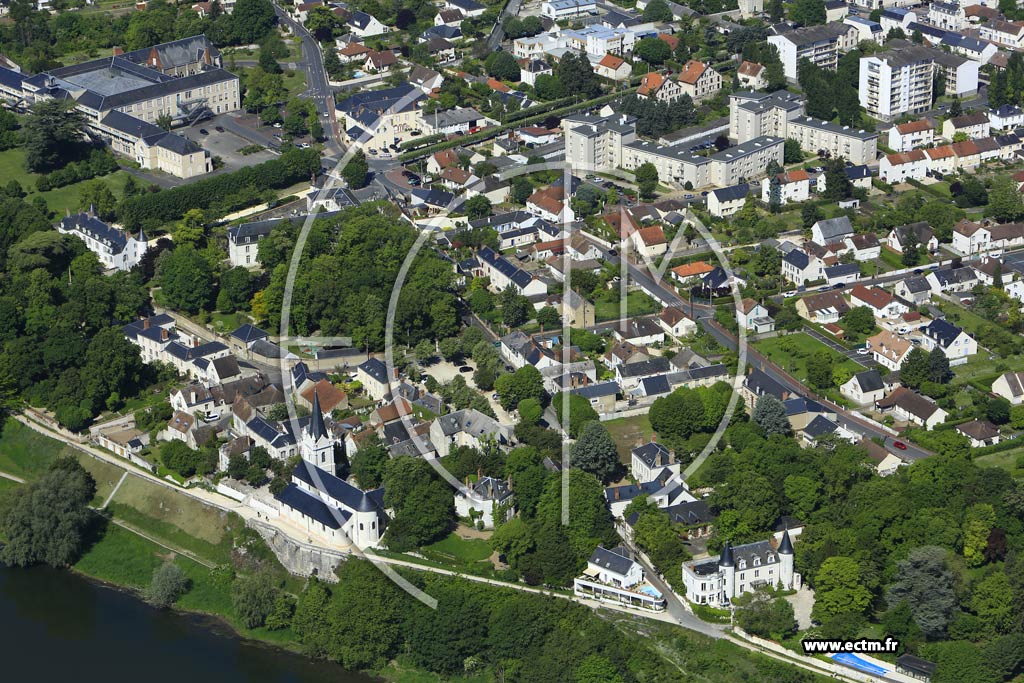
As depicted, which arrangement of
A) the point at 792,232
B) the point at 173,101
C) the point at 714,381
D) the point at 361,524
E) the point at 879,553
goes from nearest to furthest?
the point at 879,553 → the point at 361,524 → the point at 714,381 → the point at 792,232 → the point at 173,101

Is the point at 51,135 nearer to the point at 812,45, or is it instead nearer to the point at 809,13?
the point at 812,45

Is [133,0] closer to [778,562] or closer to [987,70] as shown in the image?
[987,70]

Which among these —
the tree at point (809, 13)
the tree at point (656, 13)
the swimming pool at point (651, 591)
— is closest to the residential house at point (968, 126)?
the tree at point (809, 13)

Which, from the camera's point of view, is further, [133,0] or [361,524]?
[133,0]

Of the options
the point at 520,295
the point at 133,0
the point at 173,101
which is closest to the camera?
the point at 520,295

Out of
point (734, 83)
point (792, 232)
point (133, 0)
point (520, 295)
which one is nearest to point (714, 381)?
point (520, 295)

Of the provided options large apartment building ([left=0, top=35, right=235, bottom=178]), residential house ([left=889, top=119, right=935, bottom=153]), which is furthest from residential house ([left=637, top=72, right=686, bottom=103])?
large apartment building ([left=0, top=35, right=235, bottom=178])

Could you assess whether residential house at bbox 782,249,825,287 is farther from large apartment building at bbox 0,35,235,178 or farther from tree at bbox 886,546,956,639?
large apartment building at bbox 0,35,235,178

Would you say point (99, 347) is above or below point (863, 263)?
above
